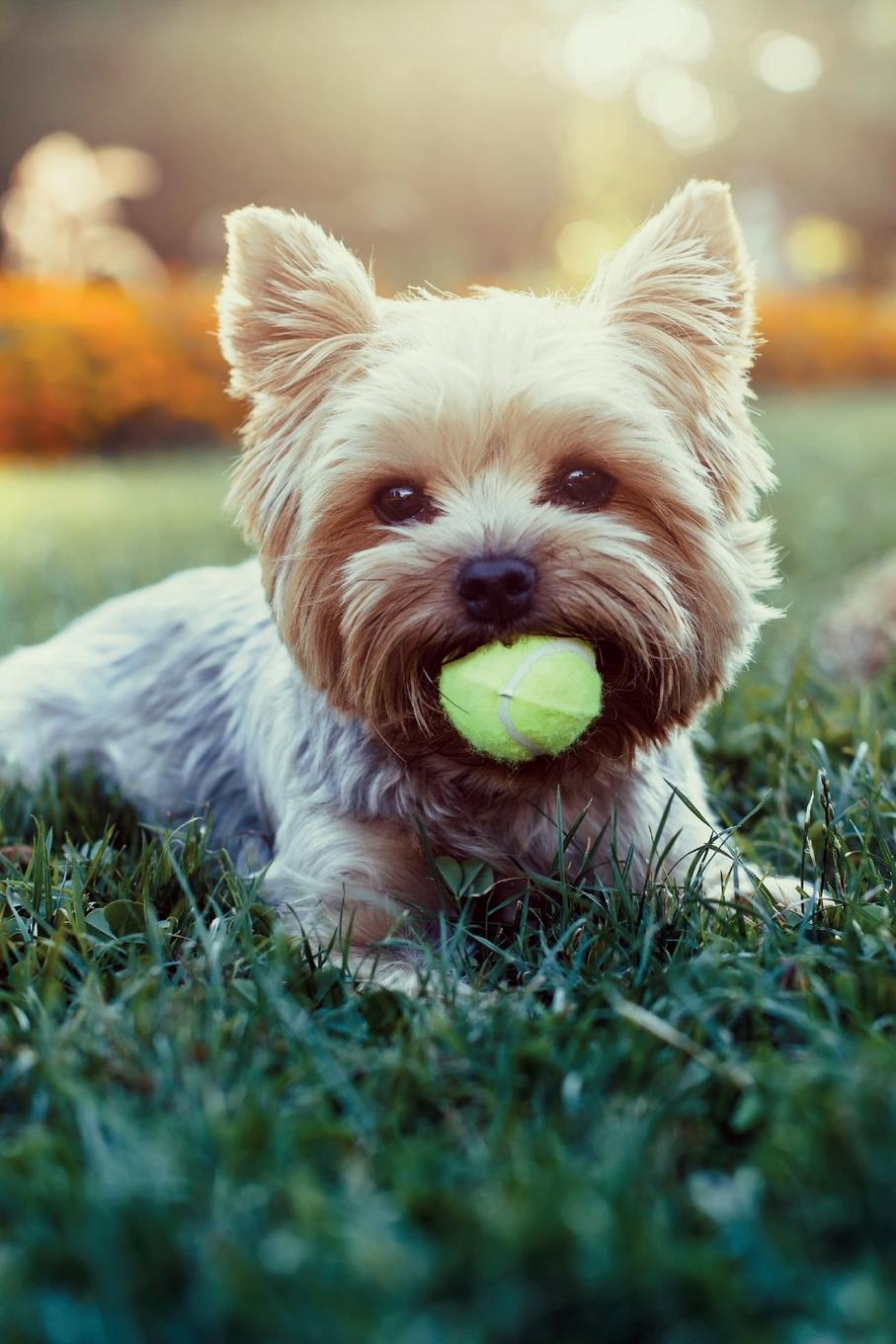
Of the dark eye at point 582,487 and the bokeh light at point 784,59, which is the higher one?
the bokeh light at point 784,59

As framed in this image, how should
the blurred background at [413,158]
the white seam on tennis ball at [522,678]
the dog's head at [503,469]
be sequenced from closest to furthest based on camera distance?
the white seam on tennis ball at [522,678] < the dog's head at [503,469] < the blurred background at [413,158]

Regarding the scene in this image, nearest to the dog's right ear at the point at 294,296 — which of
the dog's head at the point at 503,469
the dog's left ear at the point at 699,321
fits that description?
the dog's head at the point at 503,469

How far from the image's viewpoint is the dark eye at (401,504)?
9.73 ft

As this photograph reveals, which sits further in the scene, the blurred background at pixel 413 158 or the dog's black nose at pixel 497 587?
the blurred background at pixel 413 158

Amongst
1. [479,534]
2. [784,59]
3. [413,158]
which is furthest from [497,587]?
[784,59]

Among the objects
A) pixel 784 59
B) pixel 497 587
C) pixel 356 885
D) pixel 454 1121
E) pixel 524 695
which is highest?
pixel 784 59

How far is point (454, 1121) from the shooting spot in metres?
2.03

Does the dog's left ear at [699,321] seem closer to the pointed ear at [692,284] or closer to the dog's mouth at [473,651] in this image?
the pointed ear at [692,284]

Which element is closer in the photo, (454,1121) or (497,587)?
(454,1121)

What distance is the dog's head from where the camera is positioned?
276 cm

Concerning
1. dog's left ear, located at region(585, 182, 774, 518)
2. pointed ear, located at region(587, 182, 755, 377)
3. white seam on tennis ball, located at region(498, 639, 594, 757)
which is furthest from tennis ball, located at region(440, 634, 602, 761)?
pointed ear, located at region(587, 182, 755, 377)

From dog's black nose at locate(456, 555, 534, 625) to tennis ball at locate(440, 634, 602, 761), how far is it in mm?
63

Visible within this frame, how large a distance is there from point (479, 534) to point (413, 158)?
2662 centimetres

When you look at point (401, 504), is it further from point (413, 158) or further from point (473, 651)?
point (413, 158)
